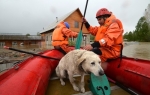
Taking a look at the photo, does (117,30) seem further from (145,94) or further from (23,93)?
(23,93)

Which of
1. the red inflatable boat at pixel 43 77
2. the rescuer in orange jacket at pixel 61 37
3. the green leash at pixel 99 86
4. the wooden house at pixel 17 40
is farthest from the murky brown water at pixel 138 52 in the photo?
the wooden house at pixel 17 40

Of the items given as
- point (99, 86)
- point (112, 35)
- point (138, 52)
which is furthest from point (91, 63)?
point (138, 52)

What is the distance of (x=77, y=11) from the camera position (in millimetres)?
27641

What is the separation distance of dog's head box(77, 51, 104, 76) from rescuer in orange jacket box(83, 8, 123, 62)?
879mm

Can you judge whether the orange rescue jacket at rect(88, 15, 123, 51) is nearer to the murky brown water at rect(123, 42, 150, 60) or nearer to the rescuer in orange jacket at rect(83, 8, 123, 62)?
the rescuer in orange jacket at rect(83, 8, 123, 62)

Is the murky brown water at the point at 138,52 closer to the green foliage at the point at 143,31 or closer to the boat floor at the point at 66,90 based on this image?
the boat floor at the point at 66,90

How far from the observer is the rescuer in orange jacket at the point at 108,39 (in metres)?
3.32

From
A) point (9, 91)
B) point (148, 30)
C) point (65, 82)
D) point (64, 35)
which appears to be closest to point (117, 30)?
point (65, 82)

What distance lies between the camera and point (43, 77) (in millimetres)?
2711

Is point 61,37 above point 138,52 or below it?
above

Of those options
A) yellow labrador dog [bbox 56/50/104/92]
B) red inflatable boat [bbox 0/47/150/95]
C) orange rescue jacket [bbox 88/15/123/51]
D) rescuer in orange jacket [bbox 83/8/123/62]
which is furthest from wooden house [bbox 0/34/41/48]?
yellow labrador dog [bbox 56/50/104/92]

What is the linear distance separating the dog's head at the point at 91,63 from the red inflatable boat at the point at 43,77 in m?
0.85

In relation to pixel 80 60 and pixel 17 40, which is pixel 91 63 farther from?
pixel 17 40

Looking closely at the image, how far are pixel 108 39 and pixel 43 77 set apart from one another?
1762 mm
